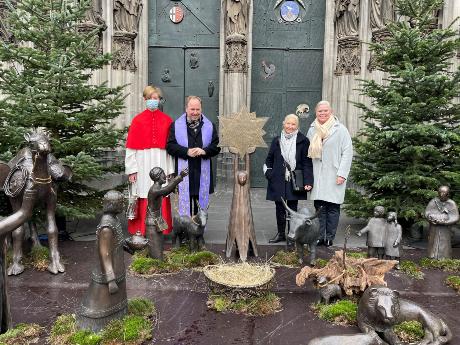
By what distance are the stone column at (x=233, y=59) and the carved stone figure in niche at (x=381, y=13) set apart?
3059 millimetres

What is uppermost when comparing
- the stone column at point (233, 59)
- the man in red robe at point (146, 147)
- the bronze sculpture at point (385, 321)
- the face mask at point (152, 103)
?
the stone column at point (233, 59)

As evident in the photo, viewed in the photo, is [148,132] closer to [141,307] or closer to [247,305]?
[141,307]

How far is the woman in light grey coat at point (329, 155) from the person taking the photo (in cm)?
655

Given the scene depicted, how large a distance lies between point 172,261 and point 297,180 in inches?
83.5

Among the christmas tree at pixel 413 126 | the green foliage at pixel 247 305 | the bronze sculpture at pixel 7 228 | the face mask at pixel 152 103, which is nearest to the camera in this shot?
the bronze sculpture at pixel 7 228

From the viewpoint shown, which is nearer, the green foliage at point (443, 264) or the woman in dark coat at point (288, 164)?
the green foliage at point (443, 264)

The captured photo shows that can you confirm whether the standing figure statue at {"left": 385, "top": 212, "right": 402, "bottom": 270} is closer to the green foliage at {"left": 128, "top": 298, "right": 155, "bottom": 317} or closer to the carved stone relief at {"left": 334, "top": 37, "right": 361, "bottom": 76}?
the green foliage at {"left": 128, "top": 298, "right": 155, "bottom": 317}

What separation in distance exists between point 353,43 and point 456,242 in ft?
19.4

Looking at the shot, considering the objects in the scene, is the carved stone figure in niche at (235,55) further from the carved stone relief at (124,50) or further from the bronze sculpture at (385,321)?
the bronze sculpture at (385,321)

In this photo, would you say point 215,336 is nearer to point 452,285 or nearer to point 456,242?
point 452,285

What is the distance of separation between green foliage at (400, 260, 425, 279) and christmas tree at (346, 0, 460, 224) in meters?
1.40

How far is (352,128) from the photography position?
442 inches

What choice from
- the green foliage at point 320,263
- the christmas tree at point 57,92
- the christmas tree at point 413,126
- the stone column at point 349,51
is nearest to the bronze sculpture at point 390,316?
the green foliage at point 320,263

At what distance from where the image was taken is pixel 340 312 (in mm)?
4207
